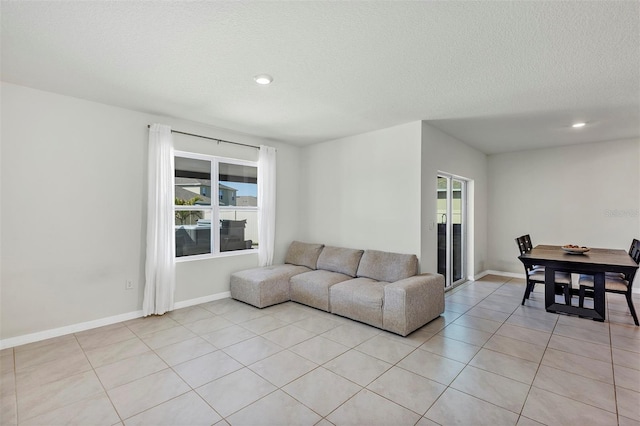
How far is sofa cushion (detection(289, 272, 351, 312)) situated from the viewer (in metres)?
4.00

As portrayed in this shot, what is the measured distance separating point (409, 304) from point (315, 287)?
4.41ft

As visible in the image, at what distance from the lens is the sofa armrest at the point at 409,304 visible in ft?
10.6

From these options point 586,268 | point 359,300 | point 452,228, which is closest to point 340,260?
point 359,300

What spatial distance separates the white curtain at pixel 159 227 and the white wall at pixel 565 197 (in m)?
6.26

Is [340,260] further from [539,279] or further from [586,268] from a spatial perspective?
[586,268]

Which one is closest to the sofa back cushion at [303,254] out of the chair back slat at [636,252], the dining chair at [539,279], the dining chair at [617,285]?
the dining chair at [539,279]

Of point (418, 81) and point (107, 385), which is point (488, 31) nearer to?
point (418, 81)

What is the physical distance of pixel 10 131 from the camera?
296cm

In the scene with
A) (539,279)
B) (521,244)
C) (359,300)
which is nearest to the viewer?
(359,300)

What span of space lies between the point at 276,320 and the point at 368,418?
198cm

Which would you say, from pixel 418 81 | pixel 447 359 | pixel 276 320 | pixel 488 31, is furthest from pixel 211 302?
pixel 488 31

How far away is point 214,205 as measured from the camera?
4527 mm

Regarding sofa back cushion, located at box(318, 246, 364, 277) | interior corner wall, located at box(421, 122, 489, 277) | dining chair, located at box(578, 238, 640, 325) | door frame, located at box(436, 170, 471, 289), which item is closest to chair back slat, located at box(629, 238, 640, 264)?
dining chair, located at box(578, 238, 640, 325)

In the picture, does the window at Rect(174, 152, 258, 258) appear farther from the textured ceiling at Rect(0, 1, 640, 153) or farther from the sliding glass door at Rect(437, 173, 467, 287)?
the sliding glass door at Rect(437, 173, 467, 287)
